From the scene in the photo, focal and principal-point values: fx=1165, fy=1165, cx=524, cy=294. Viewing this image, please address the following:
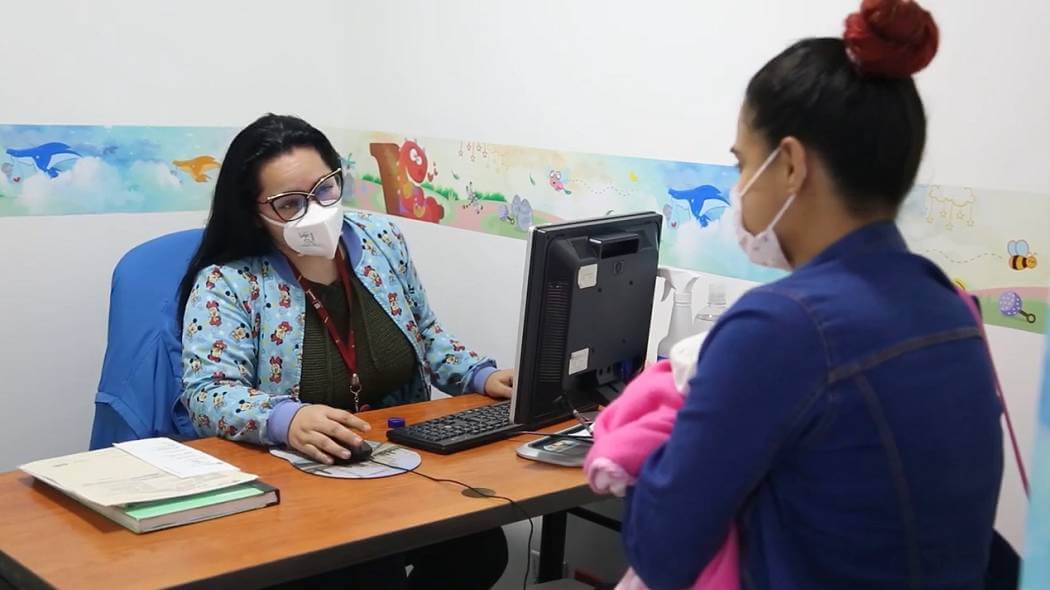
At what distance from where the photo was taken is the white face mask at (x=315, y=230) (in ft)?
7.57

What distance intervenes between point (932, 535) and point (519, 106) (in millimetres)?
2075

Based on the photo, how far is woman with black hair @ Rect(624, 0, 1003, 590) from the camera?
3.70 ft

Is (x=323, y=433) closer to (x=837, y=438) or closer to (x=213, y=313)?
(x=213, y=313)

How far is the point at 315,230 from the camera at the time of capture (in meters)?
2.31

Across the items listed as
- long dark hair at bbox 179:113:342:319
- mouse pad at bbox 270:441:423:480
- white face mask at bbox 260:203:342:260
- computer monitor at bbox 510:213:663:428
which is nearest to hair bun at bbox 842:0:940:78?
computer monitor at bbox 510:213:663:428

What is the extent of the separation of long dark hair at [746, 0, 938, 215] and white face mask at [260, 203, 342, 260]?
1275mm

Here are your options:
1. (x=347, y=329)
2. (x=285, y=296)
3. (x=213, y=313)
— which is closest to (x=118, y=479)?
(x=213, y=313)

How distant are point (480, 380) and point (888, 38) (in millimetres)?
1477

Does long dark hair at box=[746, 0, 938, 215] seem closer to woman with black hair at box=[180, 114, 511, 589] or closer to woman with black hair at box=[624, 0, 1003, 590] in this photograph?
woman with black hair at box=[624, 0, 1003, 590]

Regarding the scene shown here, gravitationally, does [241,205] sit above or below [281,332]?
above

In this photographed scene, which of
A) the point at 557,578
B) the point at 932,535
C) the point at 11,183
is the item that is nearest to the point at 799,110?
the point at 932,535

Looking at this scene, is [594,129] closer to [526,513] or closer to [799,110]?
[526,513]

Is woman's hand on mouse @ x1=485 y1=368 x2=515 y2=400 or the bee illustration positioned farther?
woman's hand on mouse @ x1=485 y1=368 x2=515 y2=400

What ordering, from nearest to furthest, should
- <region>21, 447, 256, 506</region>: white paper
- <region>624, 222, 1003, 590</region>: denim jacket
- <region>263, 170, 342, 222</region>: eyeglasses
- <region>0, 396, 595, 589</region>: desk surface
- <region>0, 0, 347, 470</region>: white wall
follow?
1. <region>624, 222, 1003, 590</region>: denim jacket
2. <region>0, 396, 595, 589</region>: desk surface
3. <region>21, 447, 256, 506</region>: white paper
4. <region>263, 170, 342, 222</region>: eyeglasses
5. <region>0, 0, 347, 470</region>: white wall
